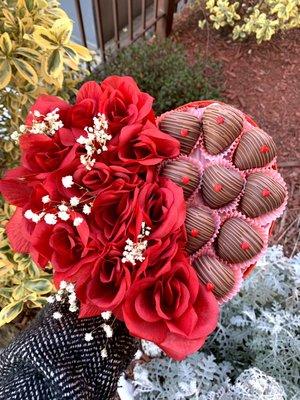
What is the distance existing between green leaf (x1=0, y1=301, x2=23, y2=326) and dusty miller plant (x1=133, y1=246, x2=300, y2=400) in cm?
48

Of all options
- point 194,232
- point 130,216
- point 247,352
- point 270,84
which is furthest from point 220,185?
point 270,84

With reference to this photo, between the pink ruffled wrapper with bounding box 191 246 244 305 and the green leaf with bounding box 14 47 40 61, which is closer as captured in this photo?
the pink ruffled wrapper with bounding box 191 246 244 305

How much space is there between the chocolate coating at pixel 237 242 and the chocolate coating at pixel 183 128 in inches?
7.1

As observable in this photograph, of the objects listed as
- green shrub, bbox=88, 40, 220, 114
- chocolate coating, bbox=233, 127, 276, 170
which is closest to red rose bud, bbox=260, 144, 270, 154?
chocolate coating, bbox=233, 127, 276, 170

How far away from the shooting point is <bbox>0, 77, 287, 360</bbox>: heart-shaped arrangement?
33.0 inches

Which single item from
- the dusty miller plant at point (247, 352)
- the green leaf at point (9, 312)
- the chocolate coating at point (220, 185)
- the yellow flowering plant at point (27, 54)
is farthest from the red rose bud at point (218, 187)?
the green leaf at point (9, 312)

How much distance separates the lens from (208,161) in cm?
104

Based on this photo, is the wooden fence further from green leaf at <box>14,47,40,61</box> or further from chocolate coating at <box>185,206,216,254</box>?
chocolate coating at <box>185,206,216,254</box>

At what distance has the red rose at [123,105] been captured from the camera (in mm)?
908

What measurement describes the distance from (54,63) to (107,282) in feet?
2.96

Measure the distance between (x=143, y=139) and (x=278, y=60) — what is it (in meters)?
2.38

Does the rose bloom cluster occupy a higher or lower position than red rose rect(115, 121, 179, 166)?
lower

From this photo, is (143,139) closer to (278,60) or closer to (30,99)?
(30,99)

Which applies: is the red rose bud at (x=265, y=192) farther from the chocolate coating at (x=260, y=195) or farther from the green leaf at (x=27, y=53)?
the green leaf at (x=27, y=53)
